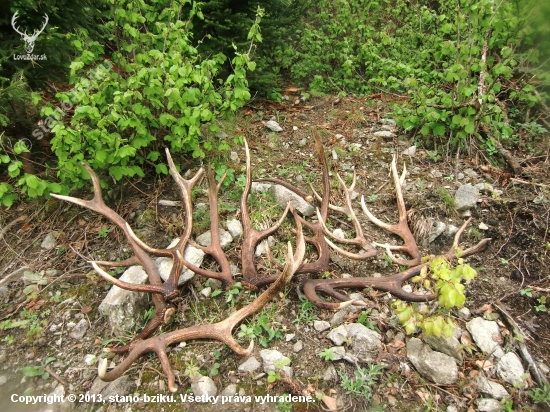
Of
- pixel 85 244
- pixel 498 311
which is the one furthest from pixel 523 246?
pixel 85 244

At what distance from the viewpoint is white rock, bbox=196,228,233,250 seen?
3.54 meters

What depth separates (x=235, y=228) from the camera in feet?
12.1

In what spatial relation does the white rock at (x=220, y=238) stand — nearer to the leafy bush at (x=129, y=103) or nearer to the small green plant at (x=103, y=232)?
the leafy bush at (x=129, y=103)

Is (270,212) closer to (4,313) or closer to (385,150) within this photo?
(385,150)

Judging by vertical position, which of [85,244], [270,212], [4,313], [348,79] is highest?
[348,79]

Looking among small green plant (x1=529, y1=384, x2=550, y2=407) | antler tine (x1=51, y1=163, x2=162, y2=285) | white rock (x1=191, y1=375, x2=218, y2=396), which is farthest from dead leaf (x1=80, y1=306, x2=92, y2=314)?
small green plant (x1=529, y1=384, x2=550, y2=407)

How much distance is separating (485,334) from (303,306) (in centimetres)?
140

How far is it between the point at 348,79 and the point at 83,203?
4593 millimetres

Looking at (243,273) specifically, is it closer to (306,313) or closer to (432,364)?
(306,313)

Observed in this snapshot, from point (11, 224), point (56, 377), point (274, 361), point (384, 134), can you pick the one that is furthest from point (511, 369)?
point (11, 224)

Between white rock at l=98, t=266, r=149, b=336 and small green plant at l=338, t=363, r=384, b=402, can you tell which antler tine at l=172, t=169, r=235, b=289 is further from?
small green plant at l=338, t=363, r=384, b=402

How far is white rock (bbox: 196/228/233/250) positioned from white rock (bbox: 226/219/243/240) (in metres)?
0.05

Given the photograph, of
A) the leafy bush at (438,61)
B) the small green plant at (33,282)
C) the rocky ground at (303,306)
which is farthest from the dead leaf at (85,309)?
the leafy bush at (438,61)

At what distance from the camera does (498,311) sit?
295 cm
